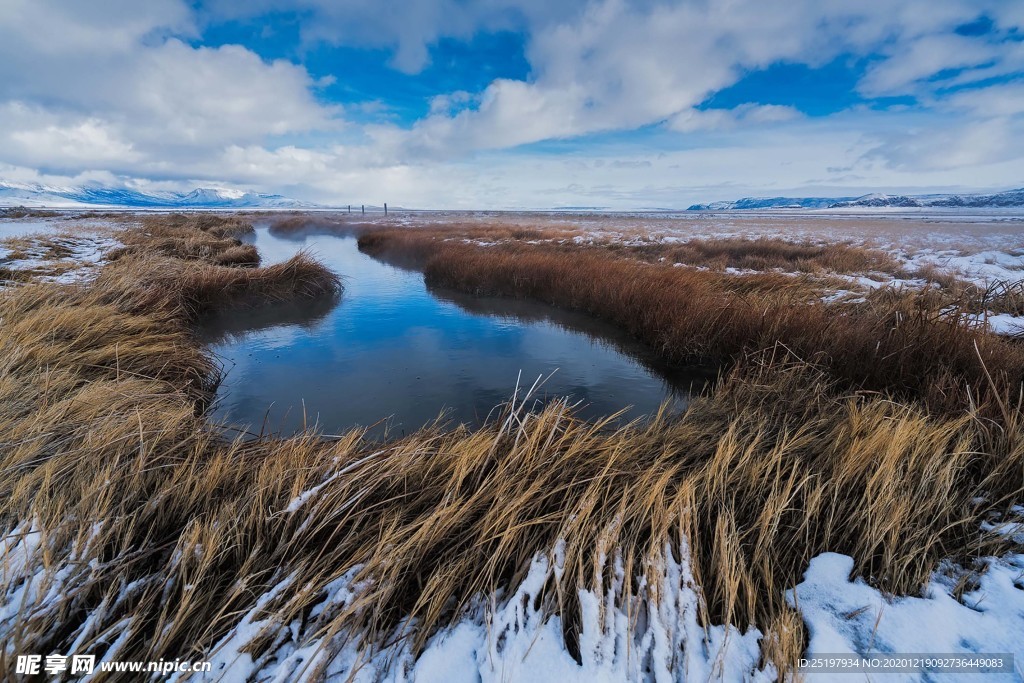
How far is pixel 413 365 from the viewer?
6598 millimetres

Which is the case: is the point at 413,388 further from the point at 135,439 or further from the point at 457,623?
the point at 457,623

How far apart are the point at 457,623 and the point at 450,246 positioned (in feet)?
58.6

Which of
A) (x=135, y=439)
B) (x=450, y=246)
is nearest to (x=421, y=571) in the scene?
(x=135, y=439)

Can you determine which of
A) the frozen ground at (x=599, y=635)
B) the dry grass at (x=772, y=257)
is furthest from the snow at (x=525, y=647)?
the dry grass at (x=772, y=257)

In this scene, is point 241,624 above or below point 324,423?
above

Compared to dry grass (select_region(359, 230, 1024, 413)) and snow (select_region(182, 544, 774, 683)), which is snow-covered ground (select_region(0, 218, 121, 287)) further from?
snow (select_region(182, 544, 774, 683))

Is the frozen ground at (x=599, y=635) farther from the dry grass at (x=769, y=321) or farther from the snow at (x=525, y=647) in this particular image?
the dry grass at (x=769, y=321)

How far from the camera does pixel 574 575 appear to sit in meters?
1.81

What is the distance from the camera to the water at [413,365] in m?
5.04

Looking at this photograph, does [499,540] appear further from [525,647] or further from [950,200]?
[950,200]

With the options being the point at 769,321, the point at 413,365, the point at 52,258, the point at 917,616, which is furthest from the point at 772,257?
the point at 52,258

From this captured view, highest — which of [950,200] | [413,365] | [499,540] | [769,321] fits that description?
[950,200]

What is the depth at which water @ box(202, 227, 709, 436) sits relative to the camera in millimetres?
5039

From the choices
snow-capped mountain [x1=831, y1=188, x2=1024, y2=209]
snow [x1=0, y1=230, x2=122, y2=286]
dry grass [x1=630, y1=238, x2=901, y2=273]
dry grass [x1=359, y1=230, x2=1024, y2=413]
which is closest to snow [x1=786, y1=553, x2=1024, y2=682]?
dry grass [x1=359, y1=230, x2=1024, y2=413]
